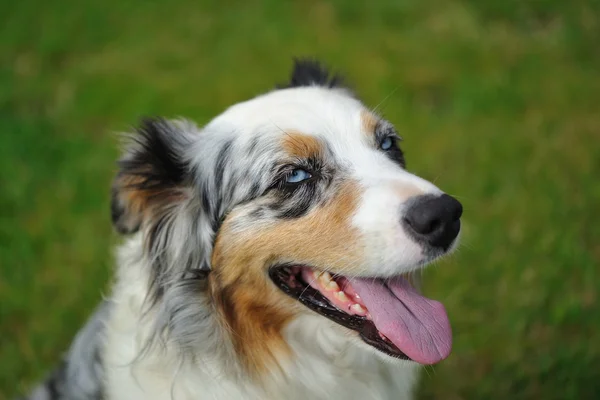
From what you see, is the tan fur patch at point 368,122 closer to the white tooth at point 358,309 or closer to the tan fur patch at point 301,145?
the tan fur patch at point 301,145

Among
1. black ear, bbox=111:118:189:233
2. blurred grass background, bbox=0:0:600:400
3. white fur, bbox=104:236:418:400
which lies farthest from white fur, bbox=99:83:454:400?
blurred grass background, bbox=0:0:600:400

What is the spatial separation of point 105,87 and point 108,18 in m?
1.70

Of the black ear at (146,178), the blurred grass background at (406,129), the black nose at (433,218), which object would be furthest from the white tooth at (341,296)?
the blurred grass background at (406,129)

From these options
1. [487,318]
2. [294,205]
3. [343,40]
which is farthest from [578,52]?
[294,205]

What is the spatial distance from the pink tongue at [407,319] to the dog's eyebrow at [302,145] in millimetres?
609

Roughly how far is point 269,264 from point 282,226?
182mm

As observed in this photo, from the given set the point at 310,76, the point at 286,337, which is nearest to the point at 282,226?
the point at 286,337

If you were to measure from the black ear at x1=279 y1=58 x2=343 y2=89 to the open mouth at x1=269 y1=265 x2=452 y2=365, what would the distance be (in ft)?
4.24

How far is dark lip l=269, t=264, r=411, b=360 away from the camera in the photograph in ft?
9.90

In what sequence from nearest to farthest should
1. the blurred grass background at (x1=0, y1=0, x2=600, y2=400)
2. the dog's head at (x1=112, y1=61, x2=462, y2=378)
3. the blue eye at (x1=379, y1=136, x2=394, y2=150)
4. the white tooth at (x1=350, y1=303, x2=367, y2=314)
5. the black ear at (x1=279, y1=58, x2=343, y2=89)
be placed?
the dog's head at (x1=112, y1=61, x2=462, y2=378), the white tooth at (x1=350, y1=303, x2=367, y2=314), the blue eye at (x1=379, y1=136, x2=394, y2=150), the black ear at (x1=279, y1=58, x2=343, y2=89), the blurred grass background at (x1=0, y1=0, x2=600, y2=400)

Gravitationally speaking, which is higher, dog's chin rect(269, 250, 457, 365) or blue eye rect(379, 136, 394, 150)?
blue eye rect(379, 136, 394, 150)

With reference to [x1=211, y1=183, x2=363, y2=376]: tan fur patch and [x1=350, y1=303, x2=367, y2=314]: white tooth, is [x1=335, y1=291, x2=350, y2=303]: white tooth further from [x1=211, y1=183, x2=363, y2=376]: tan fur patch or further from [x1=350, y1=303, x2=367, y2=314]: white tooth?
[x1=211, y1=183, x2=363, y2=376]: tan fur patch

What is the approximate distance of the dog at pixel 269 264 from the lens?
3.02 m

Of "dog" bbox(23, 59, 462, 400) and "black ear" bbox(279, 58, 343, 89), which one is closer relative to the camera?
"dog" bbox(23, 59, 462, 400)
